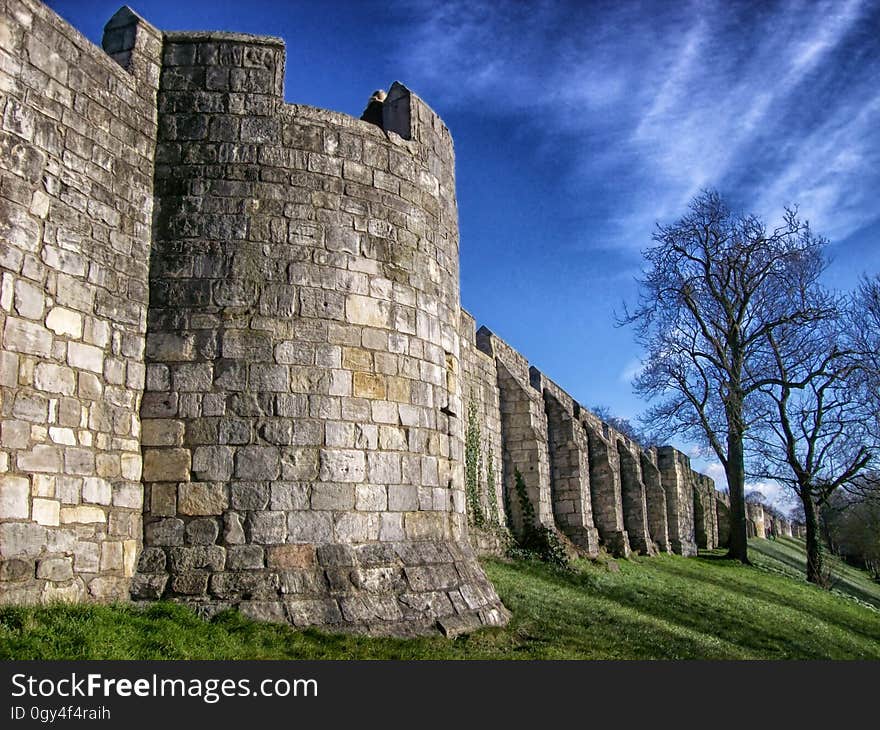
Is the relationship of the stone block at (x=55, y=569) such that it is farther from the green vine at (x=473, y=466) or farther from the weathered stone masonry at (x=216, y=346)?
the green vine at (x=473, y=466)

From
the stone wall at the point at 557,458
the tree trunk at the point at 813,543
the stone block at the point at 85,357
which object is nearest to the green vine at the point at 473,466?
the stone wall at the point at 557,458

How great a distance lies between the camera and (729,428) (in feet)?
78.5

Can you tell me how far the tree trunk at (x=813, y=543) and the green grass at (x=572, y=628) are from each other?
10.7 feet

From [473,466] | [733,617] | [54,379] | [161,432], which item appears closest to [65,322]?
[54,379]

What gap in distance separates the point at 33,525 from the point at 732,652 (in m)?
7.96

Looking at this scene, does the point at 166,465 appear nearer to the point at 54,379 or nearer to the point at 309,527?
the point at 54,379

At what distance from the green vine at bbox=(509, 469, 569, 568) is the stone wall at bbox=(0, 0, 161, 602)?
8915 mm

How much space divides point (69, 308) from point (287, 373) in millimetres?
1900

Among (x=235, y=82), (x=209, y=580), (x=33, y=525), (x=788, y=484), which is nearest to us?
(x=33, y=525)

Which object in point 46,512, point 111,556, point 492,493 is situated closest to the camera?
point 46,512

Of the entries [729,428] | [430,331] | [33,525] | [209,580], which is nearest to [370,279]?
[430,331]

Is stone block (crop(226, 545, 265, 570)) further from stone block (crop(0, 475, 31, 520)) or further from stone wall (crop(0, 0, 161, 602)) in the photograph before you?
stone block (crop(0, 475, 31, 520))

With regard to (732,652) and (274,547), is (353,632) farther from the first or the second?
(732,652)

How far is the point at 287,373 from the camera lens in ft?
24.6
